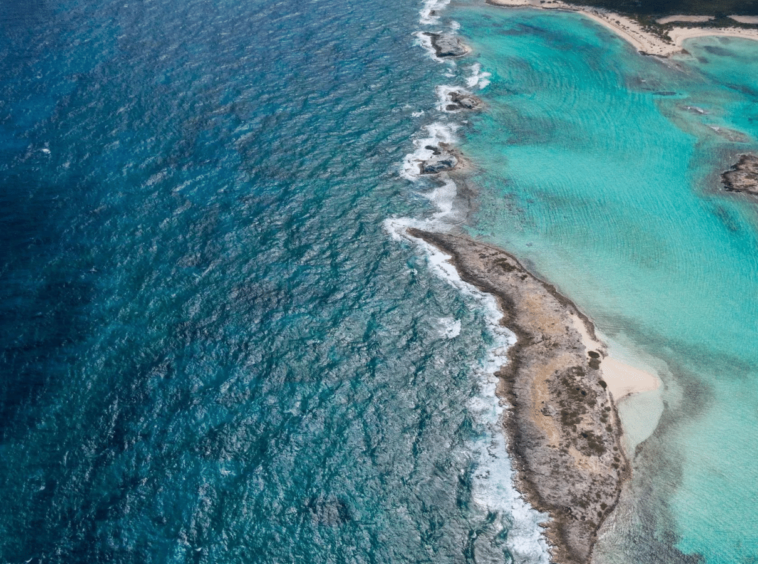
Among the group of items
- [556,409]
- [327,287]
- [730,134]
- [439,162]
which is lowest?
[556,409]

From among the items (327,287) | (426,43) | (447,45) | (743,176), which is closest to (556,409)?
(327,287)

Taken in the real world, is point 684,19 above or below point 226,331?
above

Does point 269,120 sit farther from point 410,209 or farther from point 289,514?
point 289,514

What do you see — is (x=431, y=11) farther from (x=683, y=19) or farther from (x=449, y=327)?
(x=449, y=327)

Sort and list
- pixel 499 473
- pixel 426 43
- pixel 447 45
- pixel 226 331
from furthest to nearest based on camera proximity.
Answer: pixel 426 43 < pixel 447 45 < pixel 226 331 < pixel 499 473

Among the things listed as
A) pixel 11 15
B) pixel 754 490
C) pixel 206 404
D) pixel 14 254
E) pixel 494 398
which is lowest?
pixel 754 490

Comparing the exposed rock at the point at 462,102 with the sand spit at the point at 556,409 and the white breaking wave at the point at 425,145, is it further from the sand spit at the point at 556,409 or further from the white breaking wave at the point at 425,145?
the sand spit at the point at 556,409

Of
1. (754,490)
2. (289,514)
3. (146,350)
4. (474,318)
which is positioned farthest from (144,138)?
(754,490)
